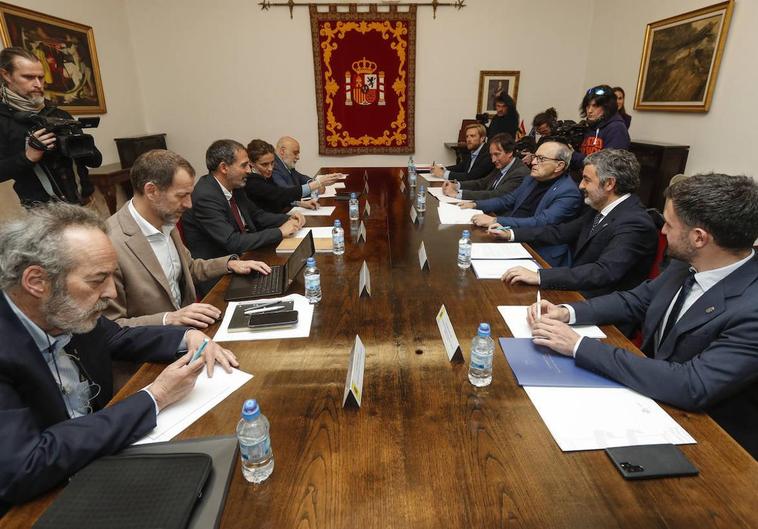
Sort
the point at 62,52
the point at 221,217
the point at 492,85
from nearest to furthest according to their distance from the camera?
the point at 221,217 → the point at 62,52 → the point at 492,85

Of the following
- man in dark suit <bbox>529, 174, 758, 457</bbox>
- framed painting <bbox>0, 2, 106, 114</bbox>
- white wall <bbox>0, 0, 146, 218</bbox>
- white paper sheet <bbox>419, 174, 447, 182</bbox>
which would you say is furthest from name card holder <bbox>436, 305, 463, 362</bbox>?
white wall <bbox>0, 0, 146, 218</bbox>

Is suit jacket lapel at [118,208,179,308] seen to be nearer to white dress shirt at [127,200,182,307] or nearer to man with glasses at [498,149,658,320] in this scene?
white dress shirt at [127,200,182,307]

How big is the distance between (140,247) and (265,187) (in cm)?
155

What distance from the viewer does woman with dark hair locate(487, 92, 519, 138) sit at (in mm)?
4766

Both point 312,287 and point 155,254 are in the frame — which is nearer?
point 312,287

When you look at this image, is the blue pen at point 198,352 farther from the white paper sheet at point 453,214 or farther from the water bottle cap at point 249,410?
the white paper sheet at point 453,214

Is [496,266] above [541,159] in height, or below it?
below

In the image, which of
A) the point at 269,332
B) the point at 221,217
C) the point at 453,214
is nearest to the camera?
the point at 269,332

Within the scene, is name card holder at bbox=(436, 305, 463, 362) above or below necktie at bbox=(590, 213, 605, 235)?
below

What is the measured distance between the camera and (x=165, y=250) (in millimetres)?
1728

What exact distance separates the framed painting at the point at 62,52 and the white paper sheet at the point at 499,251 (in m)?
4.26

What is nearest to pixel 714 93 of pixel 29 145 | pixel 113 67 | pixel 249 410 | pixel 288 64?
pixel 249 410

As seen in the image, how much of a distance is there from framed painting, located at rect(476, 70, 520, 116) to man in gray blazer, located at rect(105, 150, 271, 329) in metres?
4.90

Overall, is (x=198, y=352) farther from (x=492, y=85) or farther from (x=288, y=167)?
(x=492, y=85)
